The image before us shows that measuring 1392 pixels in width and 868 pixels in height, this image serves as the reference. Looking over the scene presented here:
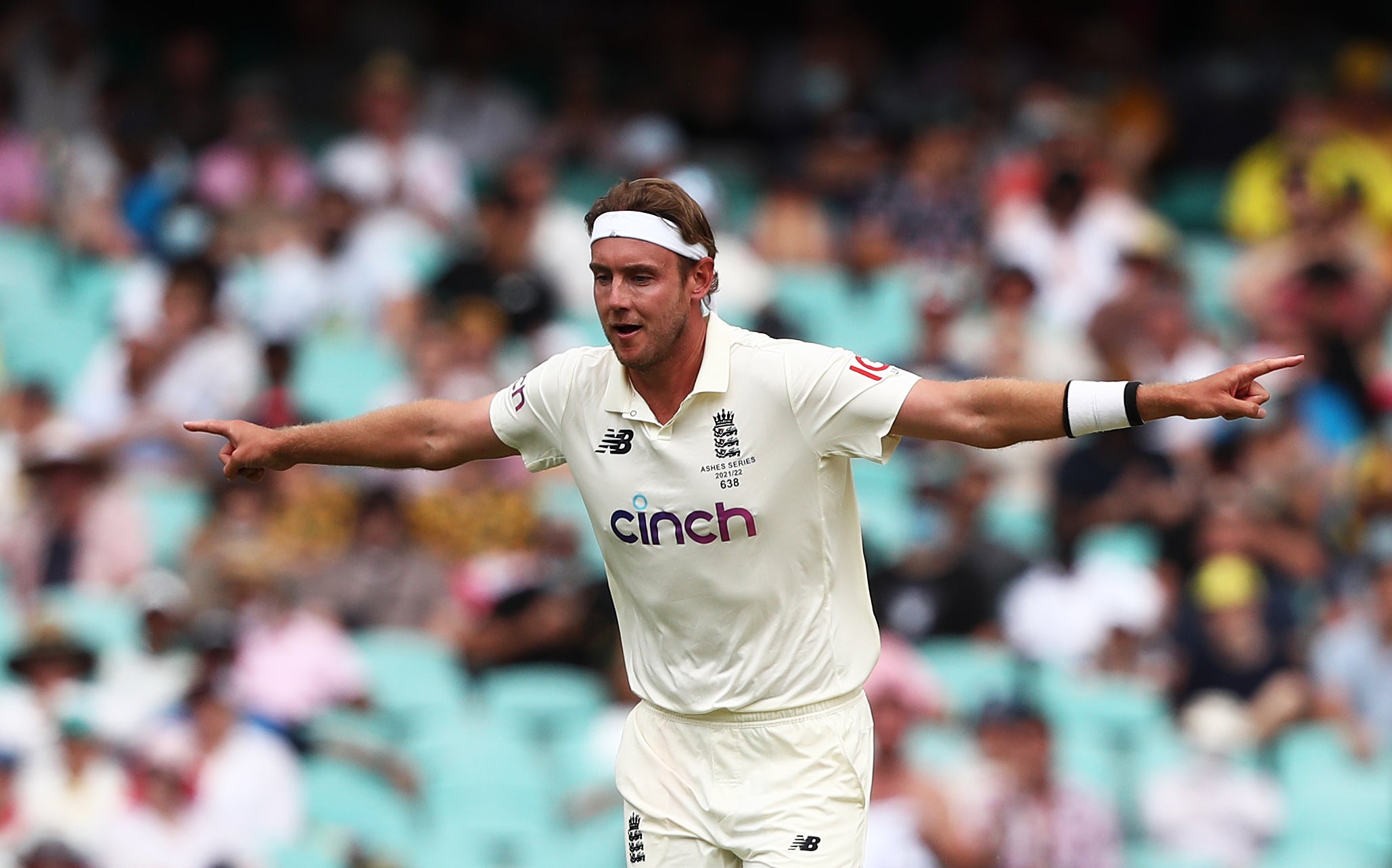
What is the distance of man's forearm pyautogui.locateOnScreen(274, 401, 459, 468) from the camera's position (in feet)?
19.0

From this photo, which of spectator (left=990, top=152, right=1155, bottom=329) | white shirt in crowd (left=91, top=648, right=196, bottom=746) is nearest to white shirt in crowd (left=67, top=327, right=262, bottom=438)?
white shirt in crowd (left=91, top=648, right=196, bottom=746)

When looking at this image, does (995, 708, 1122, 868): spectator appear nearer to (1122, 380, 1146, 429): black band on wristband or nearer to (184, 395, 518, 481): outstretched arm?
(184, 395, 518, 481): outstretched arm

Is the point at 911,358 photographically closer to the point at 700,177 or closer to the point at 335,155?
the point at 700,177

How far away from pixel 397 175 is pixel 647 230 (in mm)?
8691

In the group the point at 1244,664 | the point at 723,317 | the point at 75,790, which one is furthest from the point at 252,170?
the point at 1244,664

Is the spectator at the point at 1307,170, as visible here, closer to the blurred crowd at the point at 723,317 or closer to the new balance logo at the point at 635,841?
the blurred crowd at the point at 723,317

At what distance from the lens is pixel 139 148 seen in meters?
13.5

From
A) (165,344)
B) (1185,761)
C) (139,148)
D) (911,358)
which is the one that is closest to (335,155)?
(139,148)

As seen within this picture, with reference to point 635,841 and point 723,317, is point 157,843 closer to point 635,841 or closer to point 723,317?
point 635,841

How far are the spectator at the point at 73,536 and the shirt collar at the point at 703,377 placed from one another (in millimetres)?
5993

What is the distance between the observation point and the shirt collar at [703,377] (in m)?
5.45

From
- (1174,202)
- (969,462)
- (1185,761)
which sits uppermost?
(1174,202)

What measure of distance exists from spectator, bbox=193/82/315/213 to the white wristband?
940 cm

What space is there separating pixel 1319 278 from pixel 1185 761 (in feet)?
13.6
